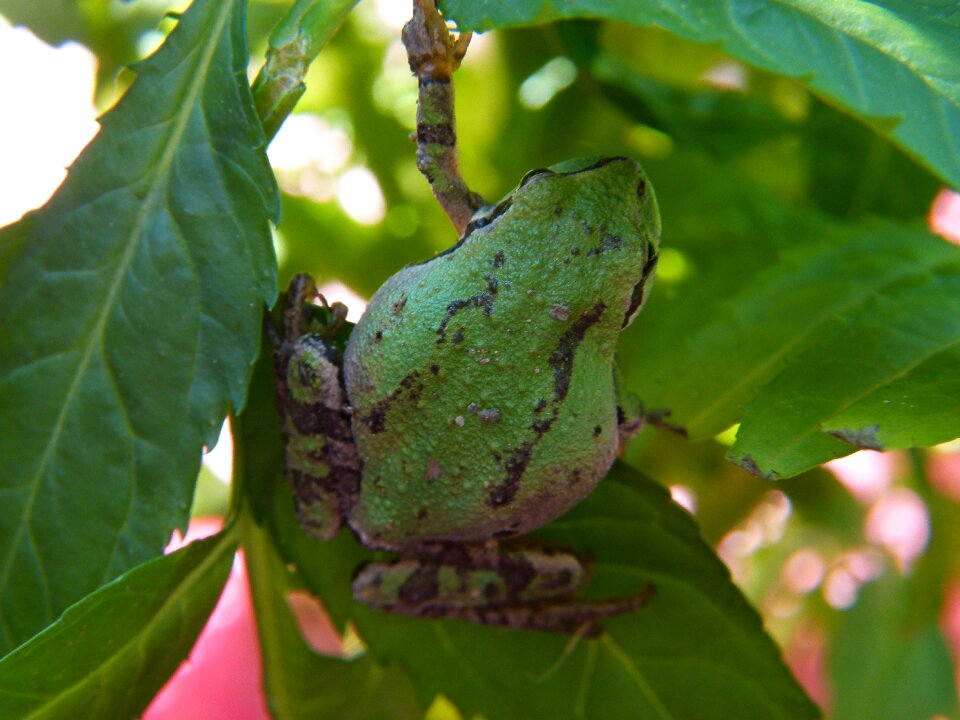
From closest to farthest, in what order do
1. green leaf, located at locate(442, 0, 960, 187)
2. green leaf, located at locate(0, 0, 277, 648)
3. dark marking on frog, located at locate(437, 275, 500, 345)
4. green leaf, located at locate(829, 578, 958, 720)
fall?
green leaf, located at locate(442, 0, 960, 187) → green leaf, located at locate(0, 0, 277, 648) → dark marking on frog, located at locate(437, 275, 500, 345) → green leaf, located at locate(829, 578, 958, 720)

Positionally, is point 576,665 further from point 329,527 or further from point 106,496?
point 106,496

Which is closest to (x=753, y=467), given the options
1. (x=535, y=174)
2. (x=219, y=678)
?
(x=535, y=174)

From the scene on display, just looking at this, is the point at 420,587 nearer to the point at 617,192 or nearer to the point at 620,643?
the point at 620,643

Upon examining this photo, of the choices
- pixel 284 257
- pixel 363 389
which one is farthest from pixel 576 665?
A: pixel 284 257

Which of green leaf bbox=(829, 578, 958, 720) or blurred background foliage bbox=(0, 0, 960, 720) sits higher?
blurred background foliage bbox=(0, 0, 960, 720)

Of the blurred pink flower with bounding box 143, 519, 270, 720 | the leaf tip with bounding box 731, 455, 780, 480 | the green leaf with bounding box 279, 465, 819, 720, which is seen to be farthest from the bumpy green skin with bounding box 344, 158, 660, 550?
the blurred pink flower with bounding box 143, 519, 270, 720

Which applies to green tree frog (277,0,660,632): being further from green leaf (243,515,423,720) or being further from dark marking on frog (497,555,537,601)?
green leaf (243,515,423,720)
